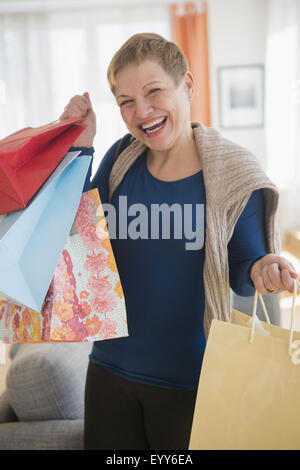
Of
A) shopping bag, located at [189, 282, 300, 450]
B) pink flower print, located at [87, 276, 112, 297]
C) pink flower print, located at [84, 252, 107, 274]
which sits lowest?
shopping bag, located at [189, 282, 300, 450]

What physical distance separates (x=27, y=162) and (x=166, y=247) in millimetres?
351

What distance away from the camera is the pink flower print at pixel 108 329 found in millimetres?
681

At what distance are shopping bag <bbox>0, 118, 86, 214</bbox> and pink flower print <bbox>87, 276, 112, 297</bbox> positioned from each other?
18 cm

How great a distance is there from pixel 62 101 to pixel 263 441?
383 centimetres

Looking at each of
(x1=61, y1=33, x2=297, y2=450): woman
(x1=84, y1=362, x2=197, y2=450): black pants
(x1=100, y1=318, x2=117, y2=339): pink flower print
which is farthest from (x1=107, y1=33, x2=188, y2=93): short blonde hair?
(x1=84, y1=362, x2=197, y2=450): black pants

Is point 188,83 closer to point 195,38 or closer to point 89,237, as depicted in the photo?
point 89,237

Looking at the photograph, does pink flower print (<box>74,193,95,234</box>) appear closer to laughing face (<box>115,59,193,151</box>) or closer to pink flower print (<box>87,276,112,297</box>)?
pink flower print (<box>87,276,112,297</box>)

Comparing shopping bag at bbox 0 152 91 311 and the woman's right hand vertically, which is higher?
the woman's right hand

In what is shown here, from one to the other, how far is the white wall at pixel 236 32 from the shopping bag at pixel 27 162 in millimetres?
3475

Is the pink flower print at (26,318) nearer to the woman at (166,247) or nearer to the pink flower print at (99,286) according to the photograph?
the pink flower print at (99,286)

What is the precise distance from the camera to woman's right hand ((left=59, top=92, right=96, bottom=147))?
828 millimetres

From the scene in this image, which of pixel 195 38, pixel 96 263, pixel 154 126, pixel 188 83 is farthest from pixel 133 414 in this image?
pixel 195 38

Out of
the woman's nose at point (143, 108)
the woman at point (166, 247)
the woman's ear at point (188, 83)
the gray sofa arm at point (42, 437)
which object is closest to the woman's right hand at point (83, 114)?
the woman at point (166, 247)

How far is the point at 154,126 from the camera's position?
33.1 inches
